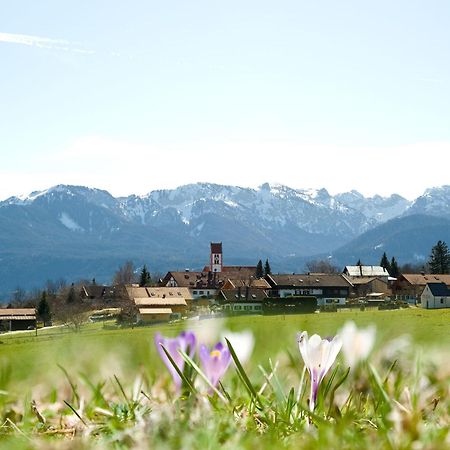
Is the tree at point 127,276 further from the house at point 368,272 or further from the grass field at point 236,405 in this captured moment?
the grass field at point 236,405

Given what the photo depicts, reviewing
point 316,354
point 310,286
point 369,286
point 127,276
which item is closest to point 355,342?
point 316,354

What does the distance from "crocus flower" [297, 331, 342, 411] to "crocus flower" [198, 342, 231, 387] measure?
15cm

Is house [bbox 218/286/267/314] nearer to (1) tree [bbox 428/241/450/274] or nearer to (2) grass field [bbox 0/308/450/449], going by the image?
(2) grass field [bbox 0/308/450/449]

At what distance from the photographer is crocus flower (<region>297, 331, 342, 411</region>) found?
121cm

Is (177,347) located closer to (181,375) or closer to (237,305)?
(181,375)

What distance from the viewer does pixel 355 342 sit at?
1.35 metres

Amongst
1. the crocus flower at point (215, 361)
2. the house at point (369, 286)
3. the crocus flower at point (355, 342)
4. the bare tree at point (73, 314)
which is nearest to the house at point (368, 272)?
the house at point (369, 286)

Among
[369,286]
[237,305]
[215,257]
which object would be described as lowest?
[369,286]

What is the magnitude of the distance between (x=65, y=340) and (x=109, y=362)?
0.64 meters

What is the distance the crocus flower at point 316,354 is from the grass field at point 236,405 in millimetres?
52

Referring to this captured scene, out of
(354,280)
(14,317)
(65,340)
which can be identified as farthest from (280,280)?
(65,340)

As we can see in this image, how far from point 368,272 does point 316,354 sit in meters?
127

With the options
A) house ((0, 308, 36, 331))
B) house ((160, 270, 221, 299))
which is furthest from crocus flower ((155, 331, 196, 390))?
house ((160, 270, 221, 299))

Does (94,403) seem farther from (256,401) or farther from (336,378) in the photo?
(336,378)
